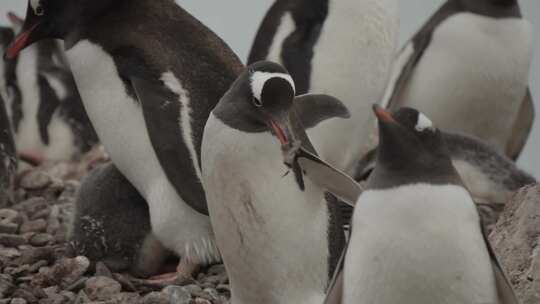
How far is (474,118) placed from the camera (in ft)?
24.6

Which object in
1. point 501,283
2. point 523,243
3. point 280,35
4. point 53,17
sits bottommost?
point 523,243

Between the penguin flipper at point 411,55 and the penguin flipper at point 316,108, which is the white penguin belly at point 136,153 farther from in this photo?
the penguin flipper at point 411,55

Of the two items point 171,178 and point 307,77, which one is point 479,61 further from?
point 171,178

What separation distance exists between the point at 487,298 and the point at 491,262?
0.35 ft

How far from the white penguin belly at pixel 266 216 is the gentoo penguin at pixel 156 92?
1.99 feet

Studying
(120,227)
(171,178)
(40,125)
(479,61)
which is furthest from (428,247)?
(40,125)

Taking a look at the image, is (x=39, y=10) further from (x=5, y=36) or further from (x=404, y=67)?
(x=5, y=36)

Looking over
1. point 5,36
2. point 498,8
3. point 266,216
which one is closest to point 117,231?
point 266,216

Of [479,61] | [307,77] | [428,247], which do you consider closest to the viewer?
[428,247]

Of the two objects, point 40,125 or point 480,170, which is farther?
point 40,125

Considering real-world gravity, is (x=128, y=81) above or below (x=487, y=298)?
above

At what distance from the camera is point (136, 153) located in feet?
16.6

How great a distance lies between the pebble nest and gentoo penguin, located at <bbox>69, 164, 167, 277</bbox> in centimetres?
6

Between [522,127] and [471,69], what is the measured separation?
2.54 ft
